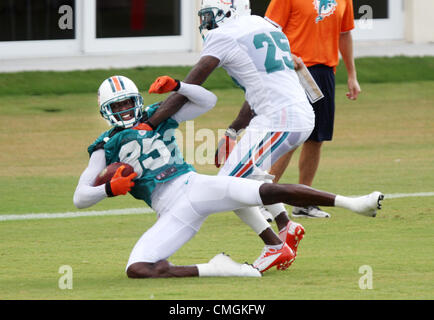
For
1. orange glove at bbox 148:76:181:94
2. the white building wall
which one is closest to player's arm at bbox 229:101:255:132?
orange glove at bbox 148:76:181:94

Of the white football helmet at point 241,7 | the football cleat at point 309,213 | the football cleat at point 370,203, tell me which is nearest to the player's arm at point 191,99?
the white football helmet at point 241,7

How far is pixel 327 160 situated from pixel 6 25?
20.8ft

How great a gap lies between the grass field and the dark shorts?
688 mm

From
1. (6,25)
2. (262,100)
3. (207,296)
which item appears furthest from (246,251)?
(6,25)

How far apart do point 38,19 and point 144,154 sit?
1059cm

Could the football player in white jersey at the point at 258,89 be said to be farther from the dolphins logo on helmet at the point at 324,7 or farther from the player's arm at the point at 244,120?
the dolphins logo on helmet at the point at 324,7

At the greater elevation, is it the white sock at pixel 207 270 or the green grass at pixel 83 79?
the green grass at pixel 83 79

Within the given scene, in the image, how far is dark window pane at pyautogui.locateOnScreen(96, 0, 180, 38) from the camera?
18016 millimetres

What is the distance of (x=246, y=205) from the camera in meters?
7.19

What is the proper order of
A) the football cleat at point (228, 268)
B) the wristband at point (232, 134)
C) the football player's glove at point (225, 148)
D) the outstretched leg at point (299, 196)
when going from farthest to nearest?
1. the wristband at point (232, 134)
2. the football player's glove at point (225, 148)
3. the football cleat at point (228, 268)
4. the outstretched leg at point (299, 196)

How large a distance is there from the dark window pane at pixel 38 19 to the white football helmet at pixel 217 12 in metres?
9.89

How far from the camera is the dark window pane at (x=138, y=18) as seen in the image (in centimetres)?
1802

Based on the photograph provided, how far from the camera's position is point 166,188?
24.7ft

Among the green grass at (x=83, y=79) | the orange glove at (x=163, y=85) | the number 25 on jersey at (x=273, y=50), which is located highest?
the number 25 on jersey at (x=273, y=50)
